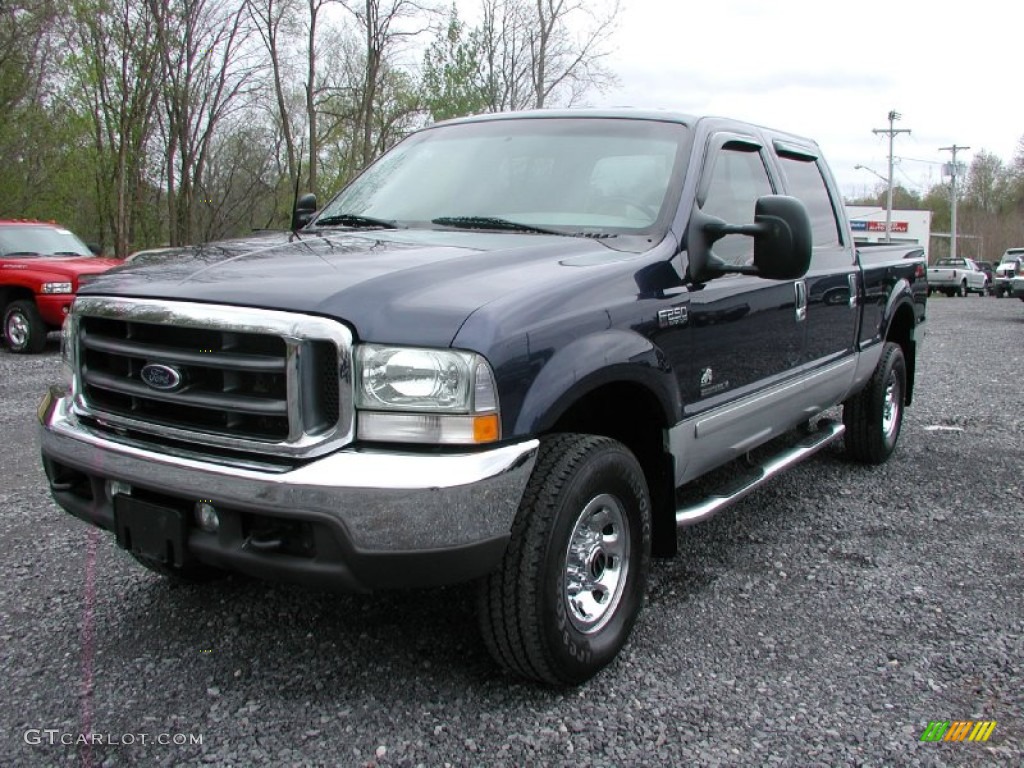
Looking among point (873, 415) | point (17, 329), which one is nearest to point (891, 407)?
point (873, 415)

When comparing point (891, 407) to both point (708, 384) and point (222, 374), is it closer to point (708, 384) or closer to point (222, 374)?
point (708, 384)

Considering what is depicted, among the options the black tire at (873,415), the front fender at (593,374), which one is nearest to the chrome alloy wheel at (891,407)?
the black tire at (873,415)

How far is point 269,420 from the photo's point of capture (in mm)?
2395

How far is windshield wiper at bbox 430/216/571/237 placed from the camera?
3.33 m

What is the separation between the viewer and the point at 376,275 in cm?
252

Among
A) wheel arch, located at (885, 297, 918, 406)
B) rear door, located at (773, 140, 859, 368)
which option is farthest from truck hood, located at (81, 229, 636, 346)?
wheel arch, located at (885, 297, 918, 406)

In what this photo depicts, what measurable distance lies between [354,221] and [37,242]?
10.4 metres

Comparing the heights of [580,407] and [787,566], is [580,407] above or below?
above

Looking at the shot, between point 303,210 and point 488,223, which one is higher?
point 303,210

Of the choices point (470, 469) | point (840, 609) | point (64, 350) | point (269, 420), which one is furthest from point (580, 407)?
point (64, 350)

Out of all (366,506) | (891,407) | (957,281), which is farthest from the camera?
(957,281)

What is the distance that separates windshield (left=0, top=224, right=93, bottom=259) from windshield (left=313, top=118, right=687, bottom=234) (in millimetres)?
9879

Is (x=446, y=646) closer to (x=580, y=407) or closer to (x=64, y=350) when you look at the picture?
(x=580, y=407)

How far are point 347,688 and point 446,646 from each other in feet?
1.34
